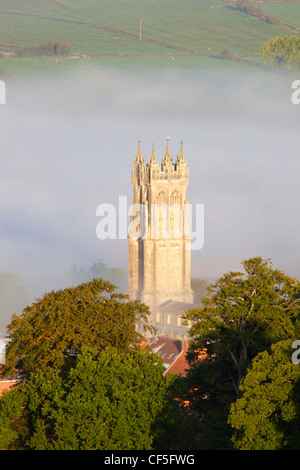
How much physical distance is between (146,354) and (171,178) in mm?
100367

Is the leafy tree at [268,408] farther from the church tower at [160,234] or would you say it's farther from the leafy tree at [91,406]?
the church tower at [160,234]

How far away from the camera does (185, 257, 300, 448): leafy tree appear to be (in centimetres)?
4972

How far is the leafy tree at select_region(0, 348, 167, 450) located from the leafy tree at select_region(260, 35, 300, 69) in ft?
380

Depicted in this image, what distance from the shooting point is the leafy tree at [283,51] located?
6216 inches

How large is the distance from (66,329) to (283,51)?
113 metres

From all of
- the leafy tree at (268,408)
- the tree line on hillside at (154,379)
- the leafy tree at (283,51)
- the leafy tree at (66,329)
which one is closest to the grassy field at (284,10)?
the leafy tree at (283,51)

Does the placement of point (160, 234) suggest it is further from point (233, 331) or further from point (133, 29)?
point (233, 331)

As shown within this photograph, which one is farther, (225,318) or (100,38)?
(100,38)

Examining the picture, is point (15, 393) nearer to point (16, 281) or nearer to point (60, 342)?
point (60, 342)

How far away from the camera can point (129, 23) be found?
6565 inches

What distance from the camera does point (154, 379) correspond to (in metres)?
47.6

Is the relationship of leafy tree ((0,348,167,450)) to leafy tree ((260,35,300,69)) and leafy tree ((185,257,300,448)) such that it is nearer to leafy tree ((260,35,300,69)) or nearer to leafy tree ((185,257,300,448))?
leafy tree ((185,257,300,448))

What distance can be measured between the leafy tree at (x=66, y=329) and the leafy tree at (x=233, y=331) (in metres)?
4.85
